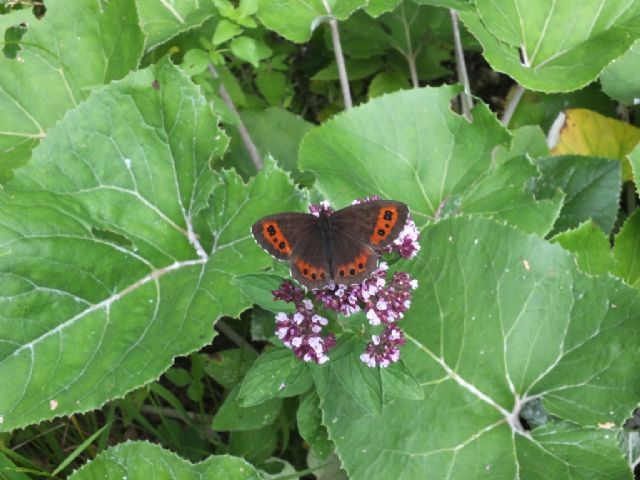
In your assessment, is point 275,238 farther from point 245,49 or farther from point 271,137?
point 271,137

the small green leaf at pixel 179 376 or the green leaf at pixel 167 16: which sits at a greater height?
the green leaf at pixel 167 16

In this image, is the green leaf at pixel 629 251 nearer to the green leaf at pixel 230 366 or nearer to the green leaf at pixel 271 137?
the green leaf at pixel 271 137

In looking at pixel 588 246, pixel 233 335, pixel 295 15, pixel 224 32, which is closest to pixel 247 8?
pixel 224 32

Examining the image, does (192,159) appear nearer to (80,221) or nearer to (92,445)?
(80,221)

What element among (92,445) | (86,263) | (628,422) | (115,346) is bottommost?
(628,422)

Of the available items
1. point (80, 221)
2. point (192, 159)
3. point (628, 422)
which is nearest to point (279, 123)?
point (192, 159)

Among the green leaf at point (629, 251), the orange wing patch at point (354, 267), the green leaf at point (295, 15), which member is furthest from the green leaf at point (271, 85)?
the orange wing patch at point (354, 267)
